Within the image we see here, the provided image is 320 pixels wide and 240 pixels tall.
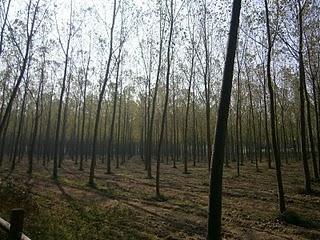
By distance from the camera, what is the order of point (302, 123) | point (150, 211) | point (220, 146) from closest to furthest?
point (220, 146) → point (150, 211) → point (302, 123)

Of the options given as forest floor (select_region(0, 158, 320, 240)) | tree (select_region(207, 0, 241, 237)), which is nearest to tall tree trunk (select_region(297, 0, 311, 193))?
forest floor (select_region(0, 158, 320, 240))

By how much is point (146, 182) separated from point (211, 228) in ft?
51.5

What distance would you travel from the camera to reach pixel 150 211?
13953 mm

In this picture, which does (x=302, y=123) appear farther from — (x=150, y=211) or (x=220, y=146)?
(x=220, y=146)

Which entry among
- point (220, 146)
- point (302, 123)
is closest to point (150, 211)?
point (220, 146)

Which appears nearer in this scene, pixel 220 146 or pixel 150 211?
pixel 220 146

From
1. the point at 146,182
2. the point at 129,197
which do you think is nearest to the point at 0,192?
the point at 129,197

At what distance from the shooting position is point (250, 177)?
81.0ft

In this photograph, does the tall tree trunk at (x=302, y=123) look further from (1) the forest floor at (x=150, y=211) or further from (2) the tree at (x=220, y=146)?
(2) the tree at (x=220, y=146)

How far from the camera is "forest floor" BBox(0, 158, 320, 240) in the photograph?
33.2 ft

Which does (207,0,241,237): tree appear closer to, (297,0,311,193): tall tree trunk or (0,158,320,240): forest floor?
(0,158,320,240): forest floor

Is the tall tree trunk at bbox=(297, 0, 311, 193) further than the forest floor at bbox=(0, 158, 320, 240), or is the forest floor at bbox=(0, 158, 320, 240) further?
the tall tree trunk at bbox=(297, 0, 311, 193)

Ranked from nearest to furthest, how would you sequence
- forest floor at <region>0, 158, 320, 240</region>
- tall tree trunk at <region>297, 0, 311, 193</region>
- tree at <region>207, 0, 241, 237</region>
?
tree at <region>207, 0, 241, 237</region>, forest floor at <region>0, 158, 320, 240</region>, tall tree trunk at <region>297, 0, 311, 193</region>

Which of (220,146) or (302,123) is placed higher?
(302,123)
